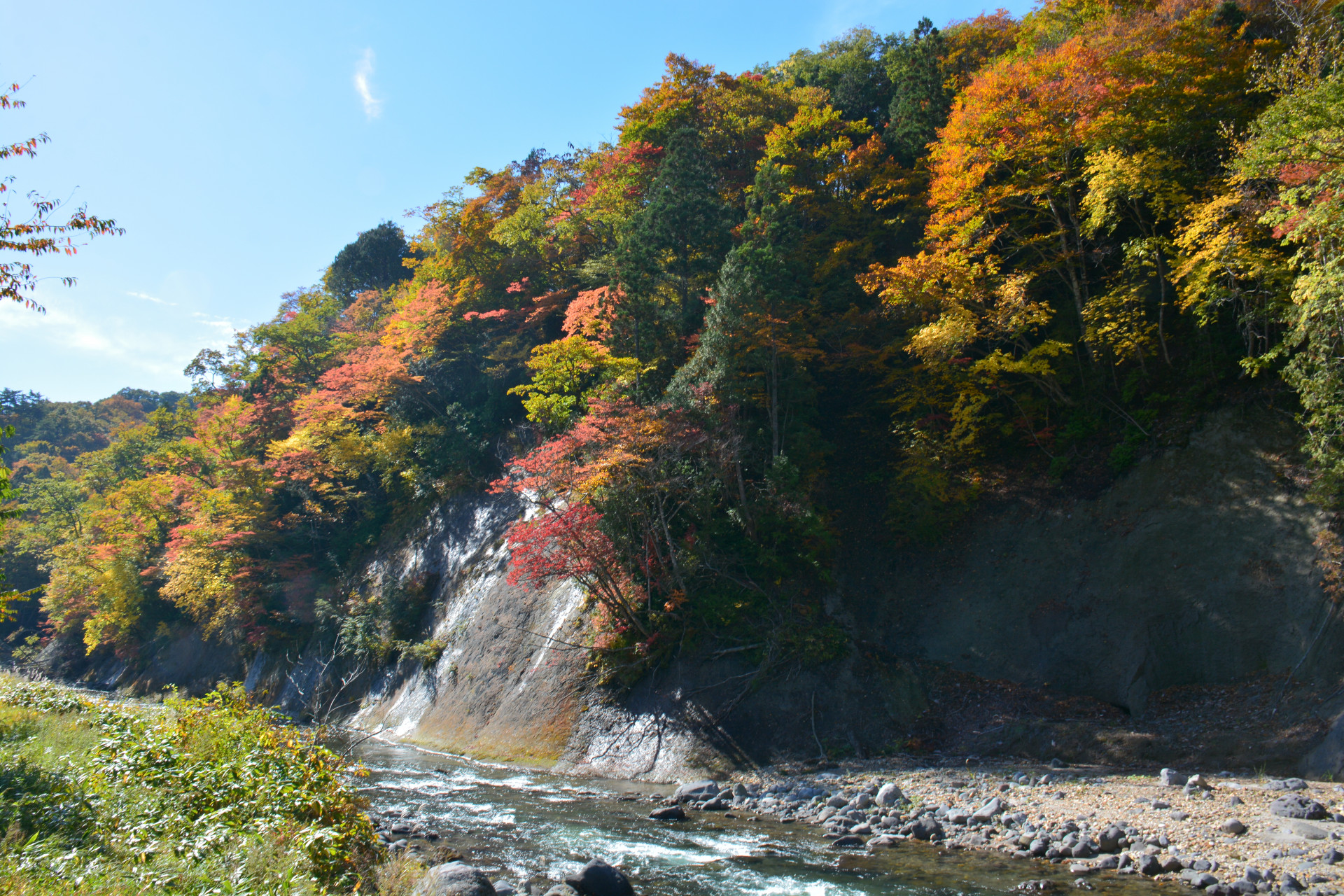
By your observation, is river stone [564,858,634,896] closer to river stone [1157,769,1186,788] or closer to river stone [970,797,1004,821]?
river stone [970,797,1004,821]

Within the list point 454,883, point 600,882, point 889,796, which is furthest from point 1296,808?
point 454,883

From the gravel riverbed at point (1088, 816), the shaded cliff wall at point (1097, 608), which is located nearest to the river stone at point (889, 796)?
the gravel riverbed at point (1088, 816)

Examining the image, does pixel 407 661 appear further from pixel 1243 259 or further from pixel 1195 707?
pixel 1243 259

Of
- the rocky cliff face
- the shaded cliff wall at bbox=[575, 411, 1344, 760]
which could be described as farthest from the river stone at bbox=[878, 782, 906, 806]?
the rocky cliff face

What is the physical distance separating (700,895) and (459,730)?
13.7 metres

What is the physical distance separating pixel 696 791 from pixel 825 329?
14204 millimetres

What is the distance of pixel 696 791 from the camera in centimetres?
1314

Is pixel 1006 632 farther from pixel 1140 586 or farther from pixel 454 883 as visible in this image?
pixel 454 883

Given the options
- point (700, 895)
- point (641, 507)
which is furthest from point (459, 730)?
point (700, 895)

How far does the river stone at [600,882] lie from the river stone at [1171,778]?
28.8 feet

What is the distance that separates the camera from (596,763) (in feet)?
52.5

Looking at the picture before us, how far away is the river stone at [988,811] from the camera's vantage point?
33.7 ft

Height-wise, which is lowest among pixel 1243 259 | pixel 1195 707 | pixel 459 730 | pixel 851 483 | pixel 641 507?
pixel 459 730

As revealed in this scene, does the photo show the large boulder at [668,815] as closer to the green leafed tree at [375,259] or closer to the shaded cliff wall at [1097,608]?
the shaded cliff wall at [1097,608]
